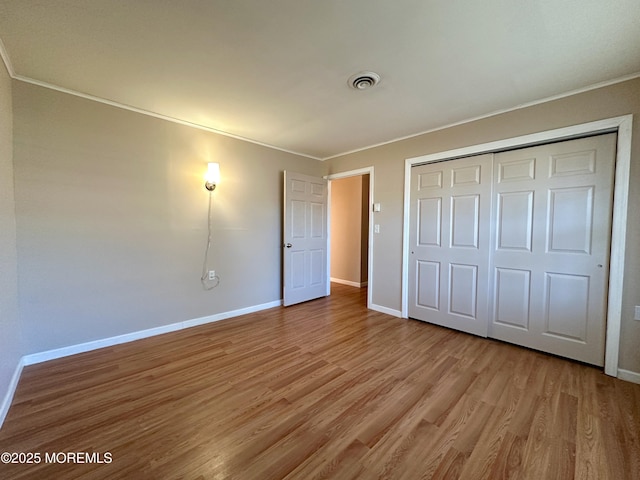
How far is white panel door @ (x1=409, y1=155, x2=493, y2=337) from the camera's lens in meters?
2.82

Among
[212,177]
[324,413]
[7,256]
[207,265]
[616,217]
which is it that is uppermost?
[212,177]

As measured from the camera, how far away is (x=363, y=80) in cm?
207

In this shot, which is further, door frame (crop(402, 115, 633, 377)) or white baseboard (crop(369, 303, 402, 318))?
white baseboard (crop(369, 303, 402, 318))

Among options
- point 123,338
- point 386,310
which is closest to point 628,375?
point 386,310

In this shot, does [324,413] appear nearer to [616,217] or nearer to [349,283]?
[616,217]

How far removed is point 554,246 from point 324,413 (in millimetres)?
2535

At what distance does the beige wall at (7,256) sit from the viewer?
1.68 metres

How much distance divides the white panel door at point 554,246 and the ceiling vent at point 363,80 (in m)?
1.63

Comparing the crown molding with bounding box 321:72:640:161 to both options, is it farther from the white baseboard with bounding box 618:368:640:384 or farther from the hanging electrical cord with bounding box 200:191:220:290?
the hanging electrical cord with bounding box 200:191:220:290

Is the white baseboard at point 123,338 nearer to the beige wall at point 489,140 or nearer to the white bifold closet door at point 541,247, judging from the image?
the beige wall at point 489,140

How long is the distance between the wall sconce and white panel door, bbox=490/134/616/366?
317 centimetres

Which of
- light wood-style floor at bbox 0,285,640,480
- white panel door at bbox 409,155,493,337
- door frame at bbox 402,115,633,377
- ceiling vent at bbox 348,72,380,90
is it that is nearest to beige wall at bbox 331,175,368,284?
white panel door at bbox 409,155,493,337

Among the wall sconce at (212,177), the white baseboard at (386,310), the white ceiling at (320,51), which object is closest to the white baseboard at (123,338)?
the wall sconce at (212,177)

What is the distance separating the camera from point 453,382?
2.02 meters
